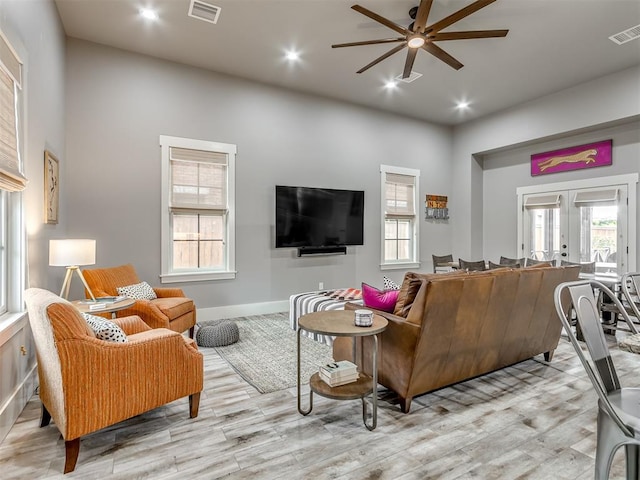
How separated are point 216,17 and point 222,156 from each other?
181cm

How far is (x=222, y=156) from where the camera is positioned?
5203 millimetres

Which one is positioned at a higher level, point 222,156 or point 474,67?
point 474,67

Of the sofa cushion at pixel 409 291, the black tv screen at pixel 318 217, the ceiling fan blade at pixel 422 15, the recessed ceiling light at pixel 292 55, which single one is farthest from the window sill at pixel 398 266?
the ceiling fan blade at pixel 422 15

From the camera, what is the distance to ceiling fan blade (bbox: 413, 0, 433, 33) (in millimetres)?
2947

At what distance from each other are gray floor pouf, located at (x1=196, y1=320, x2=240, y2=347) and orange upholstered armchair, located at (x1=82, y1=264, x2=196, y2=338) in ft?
0.71

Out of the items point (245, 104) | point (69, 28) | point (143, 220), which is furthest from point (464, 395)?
point (69, 28)

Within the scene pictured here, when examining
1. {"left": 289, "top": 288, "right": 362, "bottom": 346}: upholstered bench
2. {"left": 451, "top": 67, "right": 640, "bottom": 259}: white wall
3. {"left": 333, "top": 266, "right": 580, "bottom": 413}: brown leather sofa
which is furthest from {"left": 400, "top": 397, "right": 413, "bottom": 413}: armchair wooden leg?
{"left": 451, "top": 67, "right": 640, "bottom": 259}: white wall

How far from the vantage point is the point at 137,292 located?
3.95 m

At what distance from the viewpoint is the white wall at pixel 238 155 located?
4395mm

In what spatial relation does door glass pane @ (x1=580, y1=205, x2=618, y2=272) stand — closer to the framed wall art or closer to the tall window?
the framed wall art

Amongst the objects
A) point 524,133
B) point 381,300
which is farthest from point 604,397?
point 524,133

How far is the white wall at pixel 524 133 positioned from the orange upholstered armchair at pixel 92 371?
Answer: 6594mm

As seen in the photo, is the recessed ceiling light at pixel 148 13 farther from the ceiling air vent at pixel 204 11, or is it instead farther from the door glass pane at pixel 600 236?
the door glass pane at pixel 600 236

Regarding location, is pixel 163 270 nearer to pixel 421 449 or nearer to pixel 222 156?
pixel 222 156
